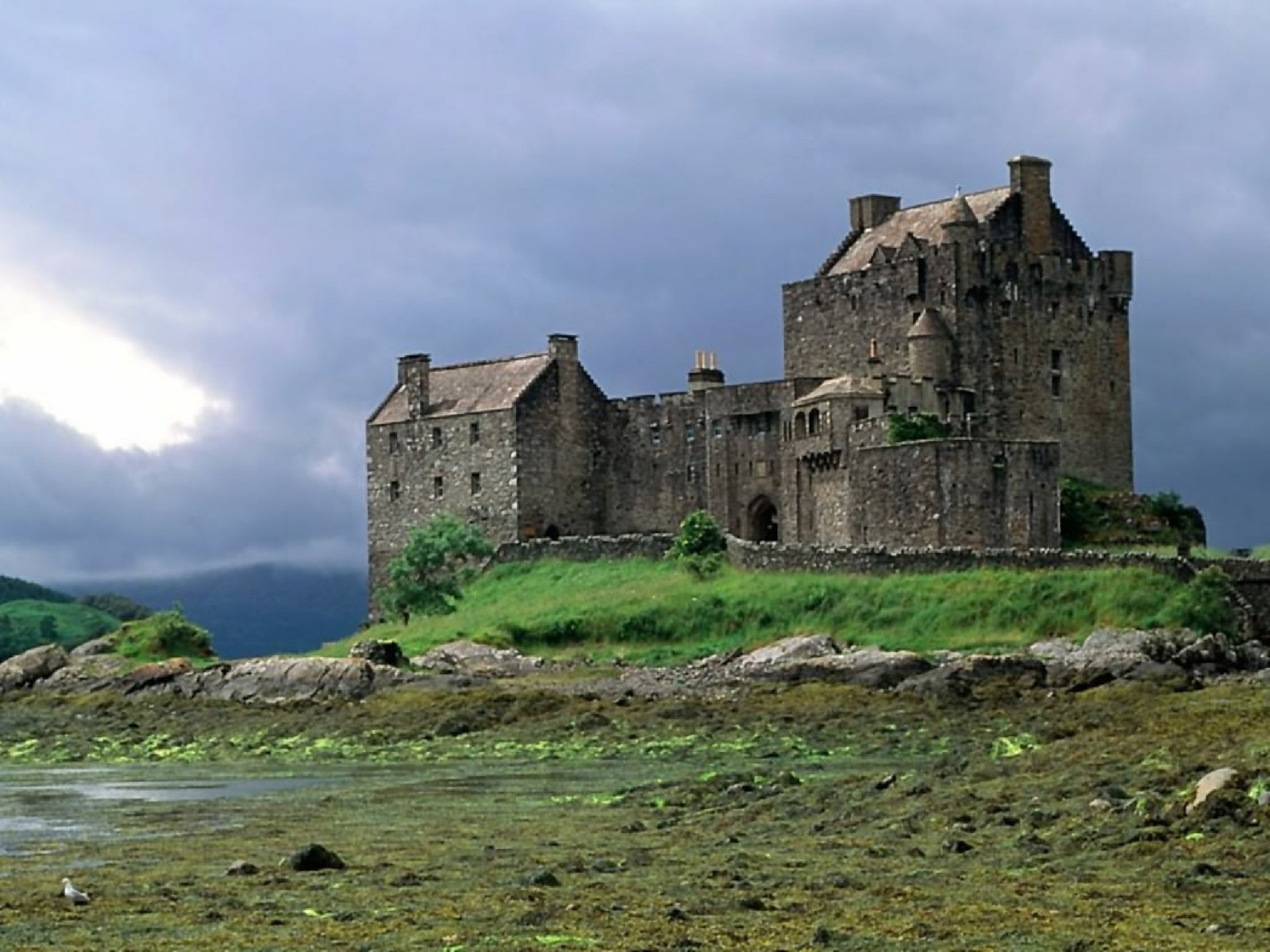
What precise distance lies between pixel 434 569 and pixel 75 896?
52582mm

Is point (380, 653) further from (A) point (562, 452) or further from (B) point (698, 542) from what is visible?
(A) point (562, 452)

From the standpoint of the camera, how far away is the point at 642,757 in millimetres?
44188

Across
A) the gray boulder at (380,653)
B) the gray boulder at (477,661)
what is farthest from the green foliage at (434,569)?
the gray boulder at (380,653)

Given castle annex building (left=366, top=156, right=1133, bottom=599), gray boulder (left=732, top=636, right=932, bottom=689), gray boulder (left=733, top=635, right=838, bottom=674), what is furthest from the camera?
castle annex building (left=366, top=156, right=1133, bottom=599)

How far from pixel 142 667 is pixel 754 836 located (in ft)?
128

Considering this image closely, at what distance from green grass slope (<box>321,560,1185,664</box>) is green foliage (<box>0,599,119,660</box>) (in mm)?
35744

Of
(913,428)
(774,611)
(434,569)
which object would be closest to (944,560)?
(774,611)

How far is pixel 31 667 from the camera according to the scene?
70.4 m

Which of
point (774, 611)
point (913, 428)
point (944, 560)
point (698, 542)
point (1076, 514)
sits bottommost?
point (774, 611)

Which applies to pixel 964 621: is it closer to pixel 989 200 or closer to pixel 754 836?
pixel 989 200

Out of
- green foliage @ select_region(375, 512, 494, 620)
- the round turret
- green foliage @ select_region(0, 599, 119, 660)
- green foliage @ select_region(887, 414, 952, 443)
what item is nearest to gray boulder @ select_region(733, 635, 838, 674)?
green foliage @ select_region(887, 414, 952, 443)

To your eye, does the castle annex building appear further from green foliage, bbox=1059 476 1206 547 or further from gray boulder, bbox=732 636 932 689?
gray boulder, bbox=732 636 932 689

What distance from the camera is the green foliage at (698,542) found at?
70.6 metres

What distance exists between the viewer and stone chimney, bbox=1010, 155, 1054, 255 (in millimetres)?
75938
